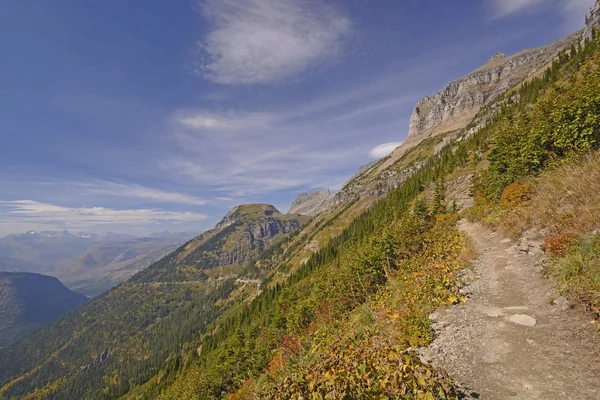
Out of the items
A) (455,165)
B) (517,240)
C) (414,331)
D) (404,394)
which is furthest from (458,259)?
(455,165)

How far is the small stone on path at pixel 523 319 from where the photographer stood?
8.46 metres

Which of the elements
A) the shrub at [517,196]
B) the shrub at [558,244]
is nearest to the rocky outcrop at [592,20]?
the shrub at [517,196]

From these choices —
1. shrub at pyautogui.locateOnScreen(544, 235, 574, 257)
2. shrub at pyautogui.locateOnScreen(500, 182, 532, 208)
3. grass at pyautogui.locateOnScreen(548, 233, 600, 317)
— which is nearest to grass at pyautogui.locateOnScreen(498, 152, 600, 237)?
shrub at pyautogui.locateOnScreen(544, 235, 574, 257)

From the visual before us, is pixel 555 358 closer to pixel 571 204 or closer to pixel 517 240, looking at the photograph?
pixel 571 204

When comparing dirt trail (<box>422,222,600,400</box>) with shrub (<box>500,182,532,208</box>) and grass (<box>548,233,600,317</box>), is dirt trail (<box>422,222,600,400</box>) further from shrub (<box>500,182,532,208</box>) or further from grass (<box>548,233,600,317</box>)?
shrub (<box>500,182,532,208</box>)

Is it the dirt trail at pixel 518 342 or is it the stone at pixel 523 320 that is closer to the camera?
the dirt trail at pixel 518 342

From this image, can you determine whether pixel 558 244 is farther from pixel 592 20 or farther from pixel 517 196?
pixel 592 20

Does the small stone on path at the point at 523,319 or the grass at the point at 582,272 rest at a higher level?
the grass at the point at 582,272

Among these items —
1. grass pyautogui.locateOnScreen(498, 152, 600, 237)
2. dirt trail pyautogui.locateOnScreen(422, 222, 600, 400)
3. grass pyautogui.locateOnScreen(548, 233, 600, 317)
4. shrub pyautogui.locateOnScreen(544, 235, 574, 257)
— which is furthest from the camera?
grass pyautogui.locateOnScreen(498, 152, 600, 237)

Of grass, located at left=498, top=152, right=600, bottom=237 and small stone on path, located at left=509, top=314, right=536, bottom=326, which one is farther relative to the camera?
grass, located at left=498, top=152, right=600, bottom=237

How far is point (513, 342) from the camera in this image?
7.74m

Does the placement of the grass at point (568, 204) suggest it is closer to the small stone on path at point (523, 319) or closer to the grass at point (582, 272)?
the grass at point (582, 272)

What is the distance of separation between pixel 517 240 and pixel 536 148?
506 inches

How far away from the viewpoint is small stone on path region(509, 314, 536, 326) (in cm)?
846
